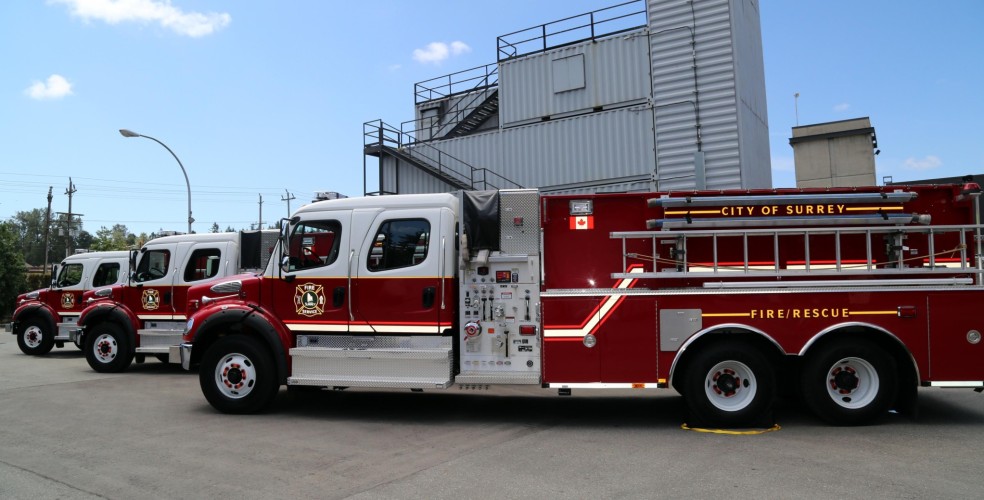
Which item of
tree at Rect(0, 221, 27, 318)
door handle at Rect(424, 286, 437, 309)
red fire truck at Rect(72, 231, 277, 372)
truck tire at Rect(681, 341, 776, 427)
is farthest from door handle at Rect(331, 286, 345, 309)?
tree at Rect(0, 221, 27, 318)

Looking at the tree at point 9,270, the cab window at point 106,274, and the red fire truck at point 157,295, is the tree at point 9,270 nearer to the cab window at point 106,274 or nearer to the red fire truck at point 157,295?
the cab window at point 106,274

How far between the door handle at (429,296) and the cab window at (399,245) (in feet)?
1.25

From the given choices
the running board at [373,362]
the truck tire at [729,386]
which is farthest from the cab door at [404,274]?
the truck tire at [729,386]

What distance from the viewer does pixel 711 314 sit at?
22.7 ft

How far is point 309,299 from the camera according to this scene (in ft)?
25.6

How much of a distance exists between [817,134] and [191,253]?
37595 mm

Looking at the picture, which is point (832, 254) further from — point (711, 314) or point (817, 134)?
point (817, 134)

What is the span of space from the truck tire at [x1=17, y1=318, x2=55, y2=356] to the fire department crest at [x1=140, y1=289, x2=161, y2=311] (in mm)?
5296

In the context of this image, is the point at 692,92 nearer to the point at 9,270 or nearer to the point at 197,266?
the point at 197,266

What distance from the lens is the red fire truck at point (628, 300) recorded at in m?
6.86

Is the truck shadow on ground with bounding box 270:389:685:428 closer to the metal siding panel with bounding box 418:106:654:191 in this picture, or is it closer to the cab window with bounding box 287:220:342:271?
the cab window with bounding box 287:220:342:271

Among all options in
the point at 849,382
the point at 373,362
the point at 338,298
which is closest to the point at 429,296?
the point at 373,362

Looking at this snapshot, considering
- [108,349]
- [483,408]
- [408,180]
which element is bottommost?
[483,408]

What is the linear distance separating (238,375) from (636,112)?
12178 millimetres
